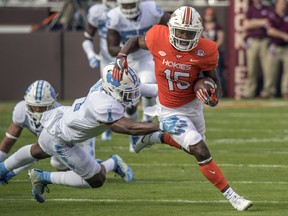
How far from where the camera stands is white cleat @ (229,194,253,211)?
798 centimetres

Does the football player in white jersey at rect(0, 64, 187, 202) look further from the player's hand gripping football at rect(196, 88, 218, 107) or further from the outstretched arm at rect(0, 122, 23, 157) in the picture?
the outstretched arm at rect(0, 122, 23, 157)

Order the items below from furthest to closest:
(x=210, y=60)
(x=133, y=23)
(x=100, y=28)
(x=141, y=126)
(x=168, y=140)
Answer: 1. (x=100, y=28)
2. (x=133, y=23)
3. (x=168, y=140)
4. (x=210, y=60)
5. (x=141, y=126)

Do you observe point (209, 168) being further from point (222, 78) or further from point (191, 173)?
point (222, 78)

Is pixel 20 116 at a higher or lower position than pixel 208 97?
lower

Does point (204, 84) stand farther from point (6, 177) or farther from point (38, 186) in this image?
point (6, 177)

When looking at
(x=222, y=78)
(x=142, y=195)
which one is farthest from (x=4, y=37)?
(x=142, y=195)

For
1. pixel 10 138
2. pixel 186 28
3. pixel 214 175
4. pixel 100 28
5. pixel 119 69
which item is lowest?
pixel 100 28

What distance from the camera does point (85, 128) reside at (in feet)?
27.2

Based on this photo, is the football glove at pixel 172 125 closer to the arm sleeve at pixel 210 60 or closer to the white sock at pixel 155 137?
the arm sleeve at pixel 210 60

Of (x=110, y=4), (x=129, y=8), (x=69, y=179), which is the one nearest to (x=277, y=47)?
(x=110, y=4)

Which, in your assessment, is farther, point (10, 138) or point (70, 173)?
point (10, 138)

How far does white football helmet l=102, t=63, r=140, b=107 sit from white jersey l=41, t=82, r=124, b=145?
0.04m

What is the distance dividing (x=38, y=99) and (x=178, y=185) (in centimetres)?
151

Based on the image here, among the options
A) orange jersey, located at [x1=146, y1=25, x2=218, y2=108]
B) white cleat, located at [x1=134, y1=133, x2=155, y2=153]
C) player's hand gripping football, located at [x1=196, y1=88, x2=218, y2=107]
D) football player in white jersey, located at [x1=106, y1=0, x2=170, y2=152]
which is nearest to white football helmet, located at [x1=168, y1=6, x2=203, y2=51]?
orange jersey, located at [x1=146, y1=25, x2=218, y2=108]
